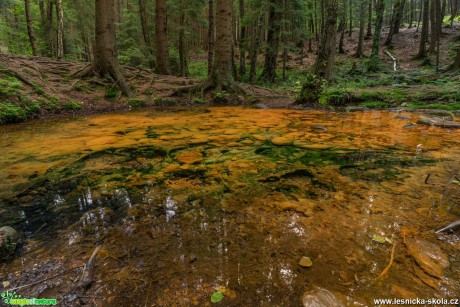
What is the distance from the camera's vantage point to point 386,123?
→ 5.46 metres

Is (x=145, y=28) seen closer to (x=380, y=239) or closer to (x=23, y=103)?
(x=23, y=103)

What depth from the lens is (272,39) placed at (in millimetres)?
13672

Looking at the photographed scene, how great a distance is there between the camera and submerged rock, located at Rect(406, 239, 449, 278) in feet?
4.90

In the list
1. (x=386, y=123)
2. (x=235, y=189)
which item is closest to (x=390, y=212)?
(x=235, y=189)

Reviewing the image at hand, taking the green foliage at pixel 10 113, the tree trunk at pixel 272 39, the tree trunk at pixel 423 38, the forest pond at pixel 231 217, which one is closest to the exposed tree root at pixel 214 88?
the green foliage at pixel 10 113

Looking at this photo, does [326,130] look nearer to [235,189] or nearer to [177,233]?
[235,189]

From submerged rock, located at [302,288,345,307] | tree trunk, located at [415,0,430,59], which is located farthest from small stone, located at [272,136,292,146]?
tree trunk, located at [415,0,430,59]

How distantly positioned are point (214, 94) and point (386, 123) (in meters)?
5.70

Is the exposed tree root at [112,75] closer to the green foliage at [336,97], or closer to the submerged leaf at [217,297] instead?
the green foliage at [336,97]

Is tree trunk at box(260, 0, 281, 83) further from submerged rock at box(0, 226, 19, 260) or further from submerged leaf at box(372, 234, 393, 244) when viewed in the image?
submerged rock at box(0, 226, 19, 260)

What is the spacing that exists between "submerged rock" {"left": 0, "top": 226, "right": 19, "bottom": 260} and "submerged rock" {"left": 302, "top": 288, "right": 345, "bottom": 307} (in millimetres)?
1929

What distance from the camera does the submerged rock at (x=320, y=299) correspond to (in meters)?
1.30

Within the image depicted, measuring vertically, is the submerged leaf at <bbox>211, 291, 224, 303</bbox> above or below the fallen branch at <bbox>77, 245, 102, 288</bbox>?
below

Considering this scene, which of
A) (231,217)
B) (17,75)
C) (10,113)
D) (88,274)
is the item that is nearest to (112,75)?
(17,75)
